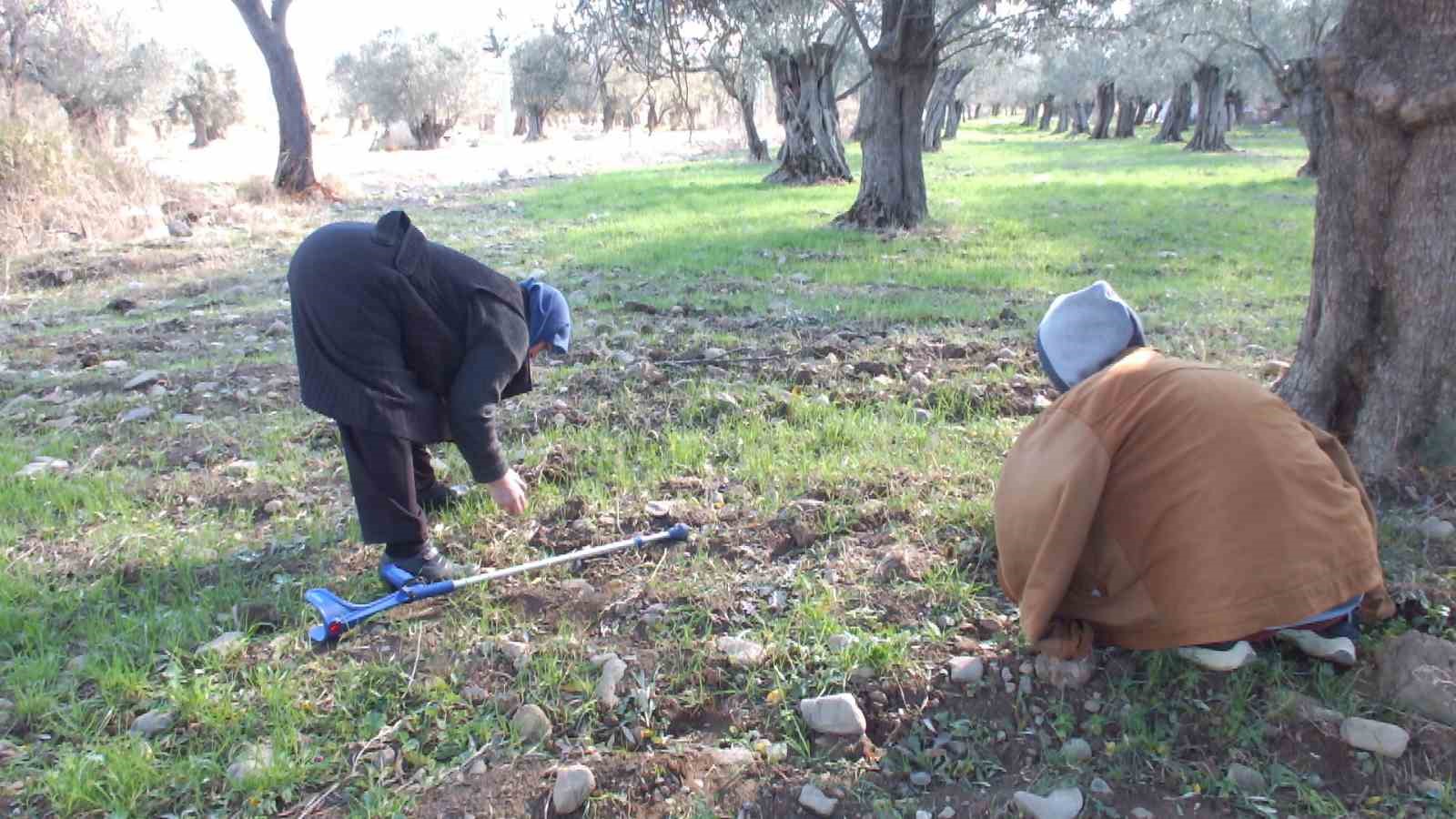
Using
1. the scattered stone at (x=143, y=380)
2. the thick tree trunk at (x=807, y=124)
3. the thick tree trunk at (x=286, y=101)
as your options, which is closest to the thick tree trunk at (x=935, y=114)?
the thick tree trunk at (x=807, y=124)

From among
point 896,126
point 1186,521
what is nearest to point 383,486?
point 1186,521

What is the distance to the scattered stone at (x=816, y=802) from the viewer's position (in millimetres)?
2305

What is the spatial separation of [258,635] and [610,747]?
127cm

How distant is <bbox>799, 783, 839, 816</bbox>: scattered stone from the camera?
7.56 ft

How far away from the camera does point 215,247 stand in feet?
37.7

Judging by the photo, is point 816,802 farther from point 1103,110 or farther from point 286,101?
point 1103,110

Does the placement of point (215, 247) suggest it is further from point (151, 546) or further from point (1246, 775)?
point (1246, 775)

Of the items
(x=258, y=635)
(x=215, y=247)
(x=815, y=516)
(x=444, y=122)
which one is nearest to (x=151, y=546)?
(x=258, y=635)

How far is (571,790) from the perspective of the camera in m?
2.33

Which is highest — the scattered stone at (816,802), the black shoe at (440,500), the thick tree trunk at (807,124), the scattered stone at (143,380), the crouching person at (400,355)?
the thick tree trunk at (807,124)

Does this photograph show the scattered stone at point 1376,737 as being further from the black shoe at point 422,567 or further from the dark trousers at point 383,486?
the dark trousers at point 383,486

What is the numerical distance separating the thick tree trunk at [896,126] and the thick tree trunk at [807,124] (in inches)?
301

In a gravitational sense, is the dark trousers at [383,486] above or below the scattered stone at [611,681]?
above

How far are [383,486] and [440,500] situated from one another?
2.37 ft
